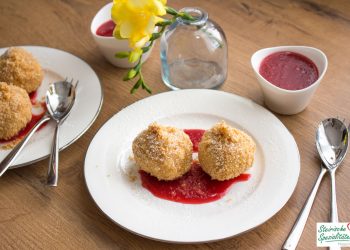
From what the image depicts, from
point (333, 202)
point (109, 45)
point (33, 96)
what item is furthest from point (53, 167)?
point (333, 202)

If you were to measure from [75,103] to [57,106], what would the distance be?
54mm

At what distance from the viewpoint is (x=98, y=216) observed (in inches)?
44.8

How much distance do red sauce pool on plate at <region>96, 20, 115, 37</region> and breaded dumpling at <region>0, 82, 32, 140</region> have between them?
0.36m

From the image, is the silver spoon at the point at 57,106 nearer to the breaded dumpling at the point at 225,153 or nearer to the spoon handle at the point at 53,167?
the spoon handle at the point at 53,167

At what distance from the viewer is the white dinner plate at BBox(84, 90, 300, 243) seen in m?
1.04

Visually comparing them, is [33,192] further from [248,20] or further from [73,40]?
[248,20]

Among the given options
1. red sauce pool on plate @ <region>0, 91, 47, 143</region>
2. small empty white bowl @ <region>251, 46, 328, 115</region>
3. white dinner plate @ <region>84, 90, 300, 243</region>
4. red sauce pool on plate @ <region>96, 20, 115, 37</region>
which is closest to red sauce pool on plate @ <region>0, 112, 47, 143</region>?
red sauce pool on plate @ <region>0, 91, 47, 143</region>

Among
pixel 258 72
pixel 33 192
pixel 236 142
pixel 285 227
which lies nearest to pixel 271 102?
pixel 258 72

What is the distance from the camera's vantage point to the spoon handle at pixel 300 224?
3.35 feet

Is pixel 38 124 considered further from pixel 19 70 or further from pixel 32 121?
pixel 19 70

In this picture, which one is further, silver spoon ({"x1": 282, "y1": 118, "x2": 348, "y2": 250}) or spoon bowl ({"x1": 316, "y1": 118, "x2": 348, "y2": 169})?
spoon bowl ({"x1": 316, "y1": 118, "x2": 348, "y2": 169})

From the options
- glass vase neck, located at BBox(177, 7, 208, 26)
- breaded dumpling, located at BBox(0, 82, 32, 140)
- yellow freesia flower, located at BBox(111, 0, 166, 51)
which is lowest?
breaded dumpling, located at BBox(0, 82, 32, 140)

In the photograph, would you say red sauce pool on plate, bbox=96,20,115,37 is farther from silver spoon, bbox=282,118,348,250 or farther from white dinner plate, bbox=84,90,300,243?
silver spoon, bbox=282,118,348,250

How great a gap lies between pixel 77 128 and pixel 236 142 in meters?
0.46
